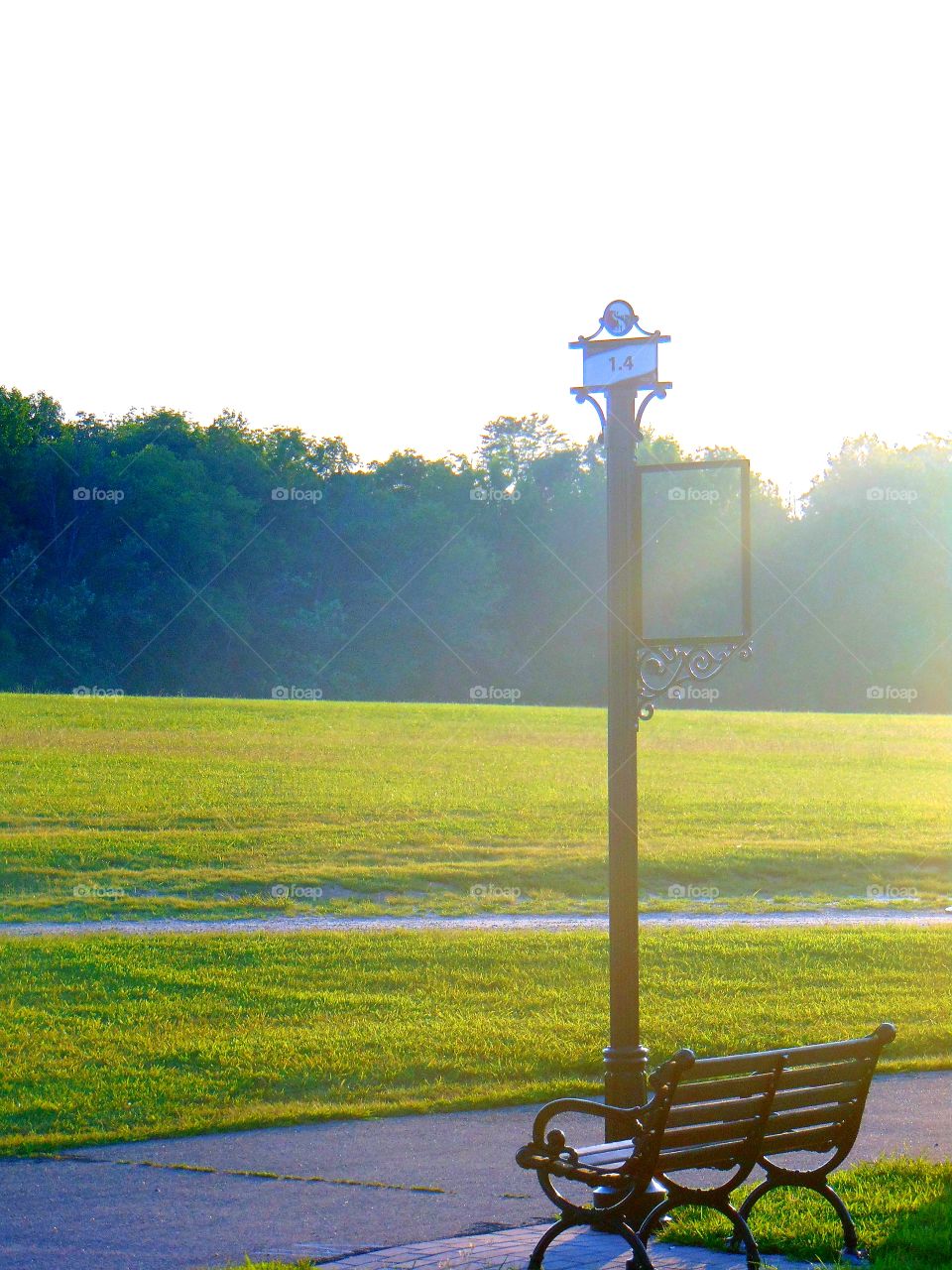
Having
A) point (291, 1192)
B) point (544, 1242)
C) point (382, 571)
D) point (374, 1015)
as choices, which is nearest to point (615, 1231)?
point (544, 1242)

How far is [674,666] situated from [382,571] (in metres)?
43.0

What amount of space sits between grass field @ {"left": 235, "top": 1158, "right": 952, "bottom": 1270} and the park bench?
123 millimetres

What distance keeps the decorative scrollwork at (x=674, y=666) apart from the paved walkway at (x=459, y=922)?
26.5 feet

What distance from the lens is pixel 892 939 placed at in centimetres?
1394

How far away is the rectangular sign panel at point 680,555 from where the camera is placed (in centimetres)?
620

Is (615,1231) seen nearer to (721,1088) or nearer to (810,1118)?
(721,1088)

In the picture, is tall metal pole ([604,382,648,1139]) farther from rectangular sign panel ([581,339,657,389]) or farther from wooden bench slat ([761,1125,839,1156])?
wooden bench slat ([761,1125,839,1156])

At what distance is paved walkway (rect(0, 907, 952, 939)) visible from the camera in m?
13.8

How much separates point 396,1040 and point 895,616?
53.0 metres

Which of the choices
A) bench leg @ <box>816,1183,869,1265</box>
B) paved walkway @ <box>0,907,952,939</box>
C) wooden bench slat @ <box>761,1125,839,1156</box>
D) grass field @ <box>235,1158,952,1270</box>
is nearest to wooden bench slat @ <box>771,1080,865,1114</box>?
wooden bench slat @ <box>761,1125,839,1156</box>

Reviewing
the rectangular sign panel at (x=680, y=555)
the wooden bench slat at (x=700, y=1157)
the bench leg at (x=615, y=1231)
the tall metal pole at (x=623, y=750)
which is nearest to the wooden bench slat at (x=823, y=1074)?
the wooden bench slat at (x=700, y=1157)

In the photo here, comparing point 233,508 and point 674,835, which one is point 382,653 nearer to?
point 233,508

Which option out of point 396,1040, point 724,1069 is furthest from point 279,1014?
point 724,1069

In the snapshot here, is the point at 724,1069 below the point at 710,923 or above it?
above
